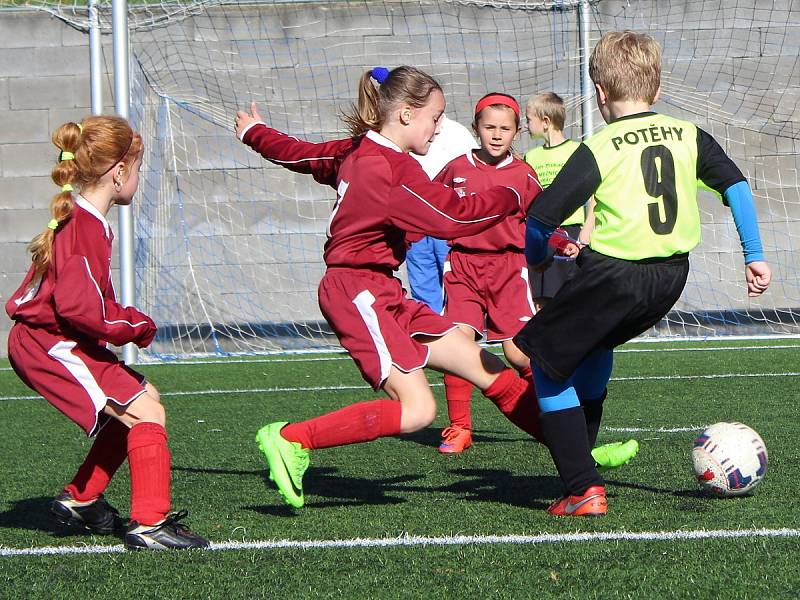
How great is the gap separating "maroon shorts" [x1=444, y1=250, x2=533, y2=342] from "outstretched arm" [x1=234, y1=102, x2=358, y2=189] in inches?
46.2

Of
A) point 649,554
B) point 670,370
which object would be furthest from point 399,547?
point 670,370

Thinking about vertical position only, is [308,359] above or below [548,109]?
below

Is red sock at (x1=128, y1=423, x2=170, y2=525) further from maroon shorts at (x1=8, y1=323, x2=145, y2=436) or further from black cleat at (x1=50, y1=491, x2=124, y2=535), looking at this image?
black cleat at (x1=50, y1=491, x2=124, y2=535)

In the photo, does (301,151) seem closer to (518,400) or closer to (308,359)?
(518,400)

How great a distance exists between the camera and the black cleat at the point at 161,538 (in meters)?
3.04

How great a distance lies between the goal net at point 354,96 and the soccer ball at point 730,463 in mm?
7028

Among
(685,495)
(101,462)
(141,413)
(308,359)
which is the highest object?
(141,413)

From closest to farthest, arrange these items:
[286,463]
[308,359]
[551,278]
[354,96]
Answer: [286,463]
[551,278]
[308,359]
[354,96]

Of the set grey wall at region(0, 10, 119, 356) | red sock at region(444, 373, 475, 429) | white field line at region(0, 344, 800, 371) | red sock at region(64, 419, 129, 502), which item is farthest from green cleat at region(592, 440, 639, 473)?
grey wall at region(0, 10, 119, 356)

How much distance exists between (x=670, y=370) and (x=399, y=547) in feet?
16.5

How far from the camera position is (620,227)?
3305 millimetres

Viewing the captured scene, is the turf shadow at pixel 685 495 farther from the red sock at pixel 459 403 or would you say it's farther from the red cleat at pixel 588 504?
the red sock at pixel 459 403

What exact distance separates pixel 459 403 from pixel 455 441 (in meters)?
0.17

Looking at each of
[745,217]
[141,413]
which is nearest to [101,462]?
[141,413]
